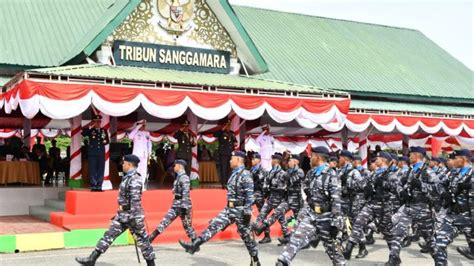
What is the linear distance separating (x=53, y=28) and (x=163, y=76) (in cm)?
696

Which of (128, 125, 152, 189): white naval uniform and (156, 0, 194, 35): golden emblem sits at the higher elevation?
(156, 0, 194, 35): golden emblem

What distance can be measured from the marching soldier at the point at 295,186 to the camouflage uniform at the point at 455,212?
3790 millimetres

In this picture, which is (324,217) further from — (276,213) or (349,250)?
(276,213)

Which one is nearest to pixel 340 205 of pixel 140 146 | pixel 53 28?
pixel 140 146

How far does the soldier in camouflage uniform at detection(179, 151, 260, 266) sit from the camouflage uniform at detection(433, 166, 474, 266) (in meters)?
3.09

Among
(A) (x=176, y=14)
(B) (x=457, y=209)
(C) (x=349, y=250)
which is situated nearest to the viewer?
(B) (x=457, y=209)

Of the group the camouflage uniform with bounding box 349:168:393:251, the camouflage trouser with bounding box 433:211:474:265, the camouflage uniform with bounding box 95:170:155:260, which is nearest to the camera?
the camouflage trouser with bounding box 433:211:474:265

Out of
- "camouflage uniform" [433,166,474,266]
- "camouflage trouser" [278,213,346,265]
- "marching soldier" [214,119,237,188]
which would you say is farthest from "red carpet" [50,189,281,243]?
"camouflage uniform" [433,166,474,266]

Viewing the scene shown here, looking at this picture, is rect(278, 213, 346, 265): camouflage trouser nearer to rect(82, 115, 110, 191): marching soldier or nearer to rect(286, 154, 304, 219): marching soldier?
rect(286, 154, 304, 219): marching soldier

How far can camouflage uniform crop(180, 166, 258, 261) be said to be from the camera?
32.3 feet

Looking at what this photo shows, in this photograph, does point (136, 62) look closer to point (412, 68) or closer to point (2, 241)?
point (2, 241)

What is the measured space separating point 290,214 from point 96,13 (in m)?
11.6

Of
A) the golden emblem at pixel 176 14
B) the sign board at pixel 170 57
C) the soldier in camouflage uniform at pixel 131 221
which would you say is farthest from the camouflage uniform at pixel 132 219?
the golden emblem at pixel 176 14

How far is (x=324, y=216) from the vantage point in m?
8.45
